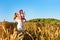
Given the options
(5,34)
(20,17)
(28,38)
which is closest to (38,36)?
(28,38)

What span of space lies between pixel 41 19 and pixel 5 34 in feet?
92.0

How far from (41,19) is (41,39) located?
1077 inches

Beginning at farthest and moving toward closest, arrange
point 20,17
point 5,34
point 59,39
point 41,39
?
point 20,17 < point 59,39 < point 41,39 < point 5,34

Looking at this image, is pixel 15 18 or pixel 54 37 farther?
pixel 15 18

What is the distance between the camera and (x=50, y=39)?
23.8 ft

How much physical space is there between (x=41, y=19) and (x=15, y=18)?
75.0 ft

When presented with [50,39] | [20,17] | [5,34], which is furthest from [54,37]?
[20,17]

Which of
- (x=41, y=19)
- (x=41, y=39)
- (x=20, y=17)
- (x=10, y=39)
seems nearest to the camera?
(x=10, y=39)

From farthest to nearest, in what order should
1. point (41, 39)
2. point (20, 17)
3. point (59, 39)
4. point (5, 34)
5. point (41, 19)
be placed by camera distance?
point (41, 19), point (20, 17), point (59, 39), point (41, 39), point (5, 34)

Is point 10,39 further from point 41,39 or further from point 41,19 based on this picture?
point 41,19

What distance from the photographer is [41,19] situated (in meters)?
34.2

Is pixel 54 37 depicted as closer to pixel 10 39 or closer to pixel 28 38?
pixel 28 38

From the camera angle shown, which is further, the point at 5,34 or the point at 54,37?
the point at 54,37

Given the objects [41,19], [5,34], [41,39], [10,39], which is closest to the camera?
[10,39]
